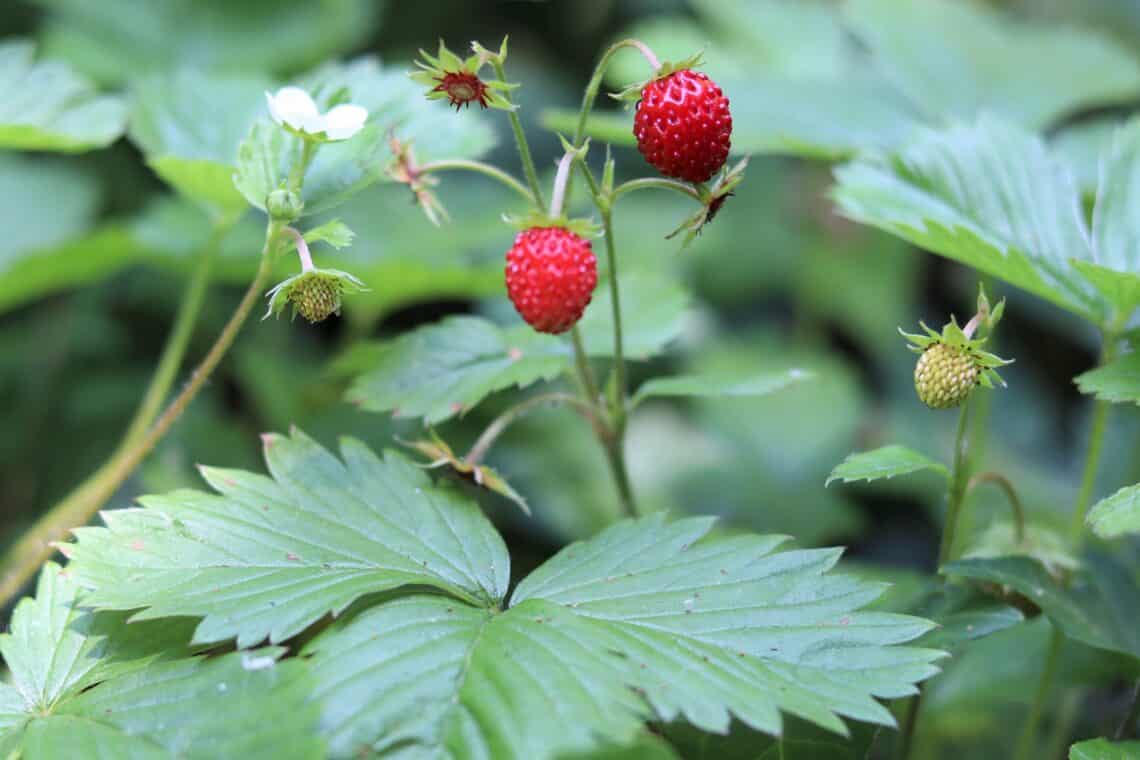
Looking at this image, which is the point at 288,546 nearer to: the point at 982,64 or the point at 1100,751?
the point at 1100,751

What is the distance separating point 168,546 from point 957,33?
227 cm

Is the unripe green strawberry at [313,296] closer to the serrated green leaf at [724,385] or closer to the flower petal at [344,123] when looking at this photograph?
the flower petal at [344,123]

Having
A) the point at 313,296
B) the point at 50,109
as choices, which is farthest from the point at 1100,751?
the point at 50,109

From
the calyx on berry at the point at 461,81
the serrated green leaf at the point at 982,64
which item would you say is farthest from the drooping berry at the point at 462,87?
the serrated green leaf at the point at 982,64

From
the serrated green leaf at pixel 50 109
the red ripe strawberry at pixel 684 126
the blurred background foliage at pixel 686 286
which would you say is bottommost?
the blurred background foliage at pixel 686 286

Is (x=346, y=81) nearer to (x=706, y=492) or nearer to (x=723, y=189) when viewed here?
(x=723, y=189)

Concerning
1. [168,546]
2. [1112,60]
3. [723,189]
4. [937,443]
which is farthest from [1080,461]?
[168,546]

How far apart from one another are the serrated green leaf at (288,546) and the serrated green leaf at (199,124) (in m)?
0.55

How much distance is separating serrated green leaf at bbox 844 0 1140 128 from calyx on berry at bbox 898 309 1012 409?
127 centimetres

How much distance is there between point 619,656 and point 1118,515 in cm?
52

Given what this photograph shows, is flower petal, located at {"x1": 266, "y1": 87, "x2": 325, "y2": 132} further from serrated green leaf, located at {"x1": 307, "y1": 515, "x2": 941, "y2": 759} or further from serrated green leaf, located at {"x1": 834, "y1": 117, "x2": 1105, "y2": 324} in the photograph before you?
serrated green leaf, located at {"x1": 834, "y1": 117, "x2": 1105, "y2": 324}

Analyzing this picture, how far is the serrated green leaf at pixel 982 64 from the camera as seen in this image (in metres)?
2.44

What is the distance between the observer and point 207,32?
10.0ft

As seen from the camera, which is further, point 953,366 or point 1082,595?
point 1082,595
